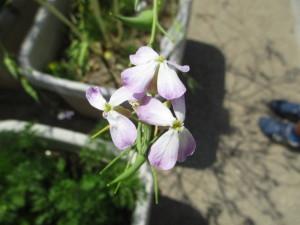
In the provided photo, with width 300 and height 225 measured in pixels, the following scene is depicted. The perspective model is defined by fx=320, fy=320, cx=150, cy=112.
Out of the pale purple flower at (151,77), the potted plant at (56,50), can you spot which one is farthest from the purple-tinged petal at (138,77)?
the potted plant at (56,50)

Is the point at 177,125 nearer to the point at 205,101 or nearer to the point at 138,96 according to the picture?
the point at 138,96

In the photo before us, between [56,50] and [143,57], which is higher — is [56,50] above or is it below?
below

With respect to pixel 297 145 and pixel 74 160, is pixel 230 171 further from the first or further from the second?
pixel 74 160

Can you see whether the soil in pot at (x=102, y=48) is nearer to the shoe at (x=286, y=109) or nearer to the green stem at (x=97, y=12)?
the green stem at (x=97, y=12)

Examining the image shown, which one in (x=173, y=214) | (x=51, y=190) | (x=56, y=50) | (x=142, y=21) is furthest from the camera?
(x=56, y=50)

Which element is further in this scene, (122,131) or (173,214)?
(173,214)

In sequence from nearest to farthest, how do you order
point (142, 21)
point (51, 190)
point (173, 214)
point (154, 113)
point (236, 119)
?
point (154, 113)
point (142, 21)
point (51, 190)
point (173, 214)
point (236, 119)

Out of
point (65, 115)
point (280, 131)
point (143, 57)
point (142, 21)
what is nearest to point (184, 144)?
point (143, 57)
